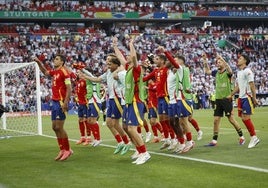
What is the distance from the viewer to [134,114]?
36.6 feet

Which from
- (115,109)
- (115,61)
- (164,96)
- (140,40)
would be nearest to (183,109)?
(164,96)

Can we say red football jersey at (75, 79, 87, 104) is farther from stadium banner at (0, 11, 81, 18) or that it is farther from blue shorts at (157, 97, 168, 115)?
stadium banner at (0, 11, 81, 18)

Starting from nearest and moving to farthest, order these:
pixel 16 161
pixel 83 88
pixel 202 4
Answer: pixel 16 161 < pixel 83 88 < pixel 202 4

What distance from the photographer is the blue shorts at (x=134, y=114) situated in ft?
36.4

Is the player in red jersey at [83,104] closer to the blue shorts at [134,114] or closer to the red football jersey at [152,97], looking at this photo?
the red football jersey at [152,97]

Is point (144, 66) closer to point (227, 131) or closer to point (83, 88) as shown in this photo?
point (83, 88)

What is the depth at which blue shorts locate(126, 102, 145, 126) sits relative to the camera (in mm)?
11094

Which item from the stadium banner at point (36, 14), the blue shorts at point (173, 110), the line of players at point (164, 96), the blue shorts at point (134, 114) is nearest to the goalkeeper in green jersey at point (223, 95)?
the line of players at point (164, 96)

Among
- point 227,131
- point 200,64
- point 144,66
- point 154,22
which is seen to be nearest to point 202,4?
point 154,22

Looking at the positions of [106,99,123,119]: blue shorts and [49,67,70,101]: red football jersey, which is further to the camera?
[106,99,123,119]: blue shorts

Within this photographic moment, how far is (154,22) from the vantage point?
204 ft

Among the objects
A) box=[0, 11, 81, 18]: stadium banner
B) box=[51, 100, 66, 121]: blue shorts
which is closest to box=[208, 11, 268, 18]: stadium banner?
box=[0, 11, 81, 18]: stadium banner

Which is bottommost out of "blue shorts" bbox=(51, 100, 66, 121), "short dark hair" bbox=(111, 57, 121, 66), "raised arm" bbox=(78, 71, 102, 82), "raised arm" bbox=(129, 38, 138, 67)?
"blue shorts" bbox=(51, 100, 66, 121)

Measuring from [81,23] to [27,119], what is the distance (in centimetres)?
3319
